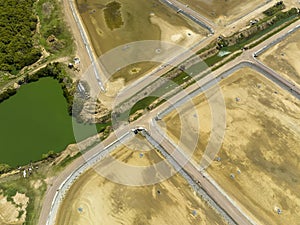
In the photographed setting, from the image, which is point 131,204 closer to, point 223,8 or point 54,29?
point 54,29

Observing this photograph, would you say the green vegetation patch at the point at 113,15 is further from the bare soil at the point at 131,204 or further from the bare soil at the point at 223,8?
the bare soil at the point at 131,204

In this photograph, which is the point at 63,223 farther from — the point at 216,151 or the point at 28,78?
the point at 28,78

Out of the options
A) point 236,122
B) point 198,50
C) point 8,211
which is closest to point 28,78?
point 8,211

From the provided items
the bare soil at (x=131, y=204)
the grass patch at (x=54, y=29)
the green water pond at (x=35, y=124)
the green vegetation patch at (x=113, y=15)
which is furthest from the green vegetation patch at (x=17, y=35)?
the bare soil at (x=131, y=204)

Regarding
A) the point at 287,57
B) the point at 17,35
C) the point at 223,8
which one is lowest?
the point at 287,57

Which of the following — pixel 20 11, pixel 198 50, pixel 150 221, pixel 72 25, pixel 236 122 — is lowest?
pixel 150 221

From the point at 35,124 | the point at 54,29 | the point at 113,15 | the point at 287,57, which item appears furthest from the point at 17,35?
the point at 287,57
